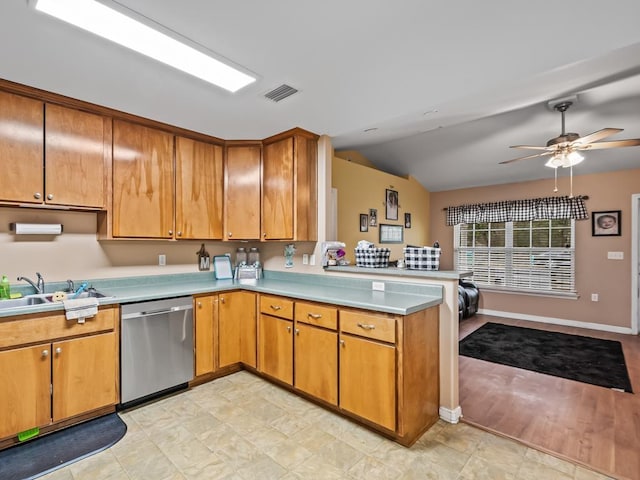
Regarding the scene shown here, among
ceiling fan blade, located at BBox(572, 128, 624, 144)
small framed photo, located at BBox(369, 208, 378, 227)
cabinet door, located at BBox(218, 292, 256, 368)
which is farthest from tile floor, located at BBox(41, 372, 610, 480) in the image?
small framed photo, located at BBox(369, 208, 378, 227)

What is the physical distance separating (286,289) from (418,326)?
1.21 m

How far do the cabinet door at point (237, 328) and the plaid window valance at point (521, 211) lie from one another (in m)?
4.85

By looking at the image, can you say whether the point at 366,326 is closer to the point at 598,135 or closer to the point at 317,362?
the point at 317,362

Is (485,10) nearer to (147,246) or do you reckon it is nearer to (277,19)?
(277,19)

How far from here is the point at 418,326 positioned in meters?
2.12

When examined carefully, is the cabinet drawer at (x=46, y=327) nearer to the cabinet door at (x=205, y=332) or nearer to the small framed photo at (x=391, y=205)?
the cabinet door at (x=205, y=332)

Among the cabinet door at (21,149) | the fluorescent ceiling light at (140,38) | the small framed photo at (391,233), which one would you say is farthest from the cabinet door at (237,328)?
the small framed photo at (391,233)

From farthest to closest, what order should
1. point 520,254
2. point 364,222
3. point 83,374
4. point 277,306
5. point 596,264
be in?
point 520,254, point 364,222, point 596,264, point 277,306, point 83,374

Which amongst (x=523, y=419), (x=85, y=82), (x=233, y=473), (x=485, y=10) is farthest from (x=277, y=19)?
(x=523, y=419)

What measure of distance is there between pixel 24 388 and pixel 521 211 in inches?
261

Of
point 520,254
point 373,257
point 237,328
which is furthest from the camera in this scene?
point 520,254

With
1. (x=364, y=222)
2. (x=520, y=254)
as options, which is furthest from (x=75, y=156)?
(x=520, y=254)

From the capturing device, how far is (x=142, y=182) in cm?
287

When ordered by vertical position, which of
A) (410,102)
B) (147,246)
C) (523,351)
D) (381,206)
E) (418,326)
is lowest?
(523,351)
